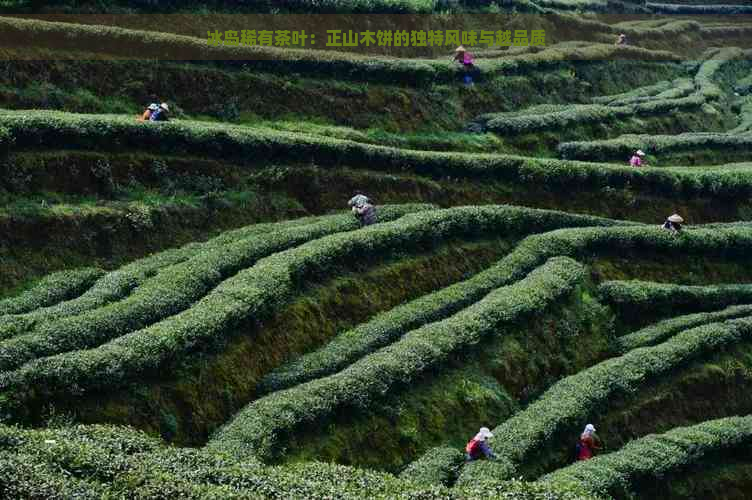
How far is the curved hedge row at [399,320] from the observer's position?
26703mm

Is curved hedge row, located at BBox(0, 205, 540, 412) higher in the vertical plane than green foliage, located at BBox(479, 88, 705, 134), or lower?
lower

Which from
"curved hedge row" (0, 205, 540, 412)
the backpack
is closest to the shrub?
"curved hedge row" (0, 205, 540, 412)

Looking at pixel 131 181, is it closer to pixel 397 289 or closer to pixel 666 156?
pixel 397 289

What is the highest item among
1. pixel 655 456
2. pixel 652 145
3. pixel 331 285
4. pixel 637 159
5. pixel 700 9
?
pixel 700 9

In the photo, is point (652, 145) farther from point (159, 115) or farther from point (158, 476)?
point (158, 476)

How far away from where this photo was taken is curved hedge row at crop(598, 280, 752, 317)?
36.1 metres

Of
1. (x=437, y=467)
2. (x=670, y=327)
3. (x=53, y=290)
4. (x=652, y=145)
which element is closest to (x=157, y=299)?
(x=53, y=290)

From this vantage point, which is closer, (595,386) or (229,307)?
(229,307)

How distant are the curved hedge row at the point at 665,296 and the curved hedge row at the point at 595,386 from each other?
1.94 m

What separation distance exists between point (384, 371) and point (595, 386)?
8.22m

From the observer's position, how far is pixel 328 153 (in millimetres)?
38969

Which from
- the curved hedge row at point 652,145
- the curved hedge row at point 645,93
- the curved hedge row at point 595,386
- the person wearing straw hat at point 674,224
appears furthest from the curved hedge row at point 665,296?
the curved hedge row at point 645,93

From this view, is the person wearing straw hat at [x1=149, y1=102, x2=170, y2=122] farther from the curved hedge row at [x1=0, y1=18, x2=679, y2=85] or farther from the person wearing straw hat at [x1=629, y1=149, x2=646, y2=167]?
the person wearing straw hat at [x1=629, y1=149, x2=646, y2=167]

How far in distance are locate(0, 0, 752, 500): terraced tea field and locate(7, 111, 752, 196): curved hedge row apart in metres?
0.11
